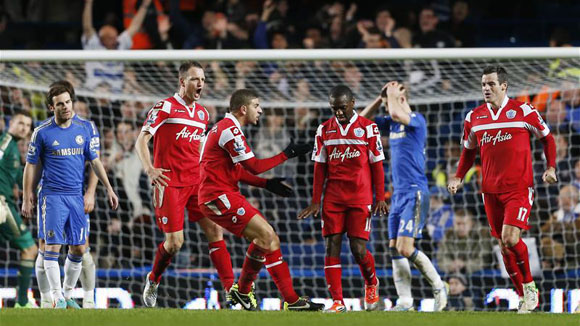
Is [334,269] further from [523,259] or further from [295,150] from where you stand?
[523,259]

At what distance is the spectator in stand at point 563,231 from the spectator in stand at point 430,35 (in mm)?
2992

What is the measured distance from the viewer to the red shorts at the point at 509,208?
7926mm

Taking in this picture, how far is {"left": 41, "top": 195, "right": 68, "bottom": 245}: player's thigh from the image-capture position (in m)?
8.36

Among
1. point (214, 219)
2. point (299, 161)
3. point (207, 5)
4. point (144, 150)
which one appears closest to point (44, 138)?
point (144, 150)

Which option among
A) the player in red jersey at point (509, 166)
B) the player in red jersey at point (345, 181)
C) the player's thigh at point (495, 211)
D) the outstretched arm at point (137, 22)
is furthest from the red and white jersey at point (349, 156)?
the outstretched arm at point (137, 22)

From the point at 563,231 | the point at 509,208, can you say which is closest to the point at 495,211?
the point at 509,208

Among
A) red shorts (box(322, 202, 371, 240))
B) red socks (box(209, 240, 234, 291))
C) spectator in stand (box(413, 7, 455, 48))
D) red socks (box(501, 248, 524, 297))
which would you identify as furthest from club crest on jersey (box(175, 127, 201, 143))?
spectator in stand (box(413, 7, 455, 48))

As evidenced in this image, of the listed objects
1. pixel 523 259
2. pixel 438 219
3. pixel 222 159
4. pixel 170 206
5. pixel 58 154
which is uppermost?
pixel 58 154

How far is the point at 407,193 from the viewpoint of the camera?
30.6 feet

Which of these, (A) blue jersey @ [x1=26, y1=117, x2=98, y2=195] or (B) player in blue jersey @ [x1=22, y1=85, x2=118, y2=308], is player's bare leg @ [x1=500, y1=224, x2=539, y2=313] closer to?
(B) player in blue jersey @ [x1=22, y1=85, x2=118, y2=308]

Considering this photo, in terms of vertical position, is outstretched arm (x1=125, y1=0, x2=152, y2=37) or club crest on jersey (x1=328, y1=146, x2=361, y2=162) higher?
outstretched arm (x1=125, y1=0, x2=152, y2=37)

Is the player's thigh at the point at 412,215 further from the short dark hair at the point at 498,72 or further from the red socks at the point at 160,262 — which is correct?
the red socks at the point at 160,262

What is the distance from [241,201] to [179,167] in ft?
2.65

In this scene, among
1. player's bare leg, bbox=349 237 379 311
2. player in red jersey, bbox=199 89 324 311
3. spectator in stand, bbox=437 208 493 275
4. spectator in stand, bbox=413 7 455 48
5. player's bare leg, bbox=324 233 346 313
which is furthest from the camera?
spectator in stand, bbox=413 7 455 48
